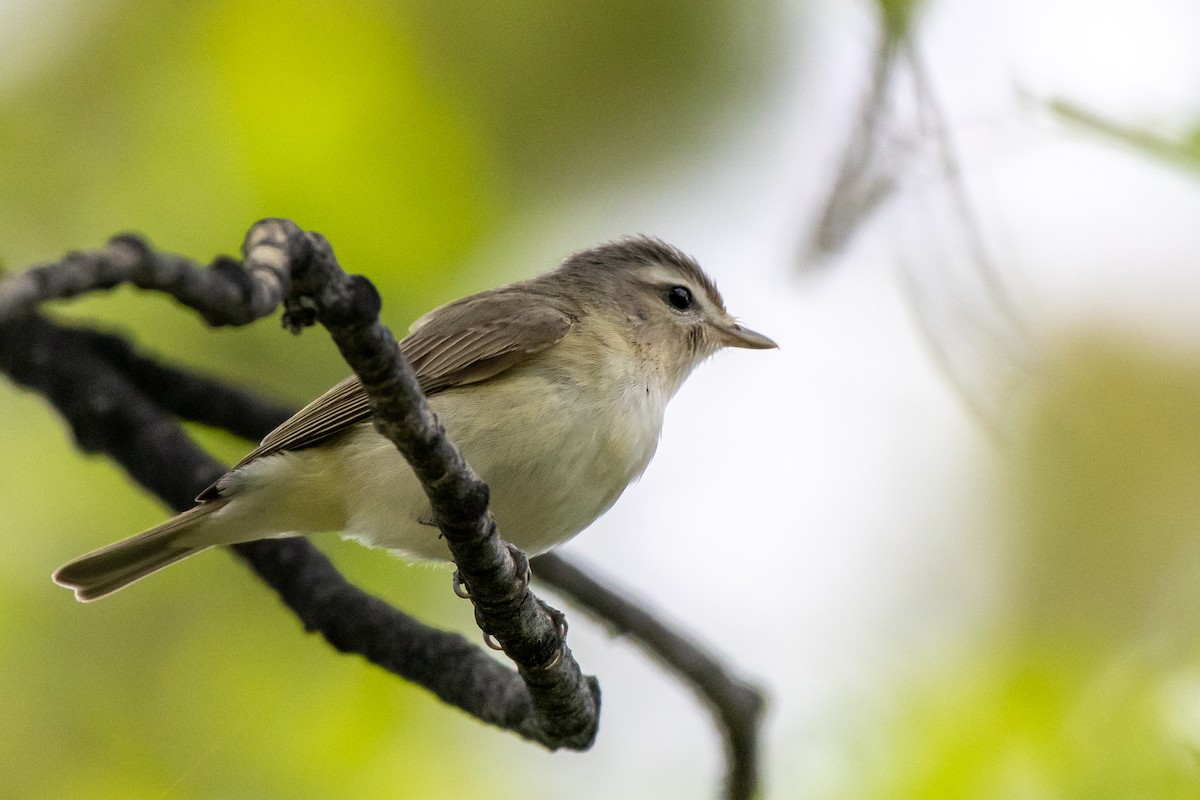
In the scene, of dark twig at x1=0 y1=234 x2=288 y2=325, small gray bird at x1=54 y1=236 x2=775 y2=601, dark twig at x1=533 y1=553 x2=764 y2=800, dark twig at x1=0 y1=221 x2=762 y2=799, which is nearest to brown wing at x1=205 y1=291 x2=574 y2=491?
small gray bird at x1=54 y1=236 x2=775 y2=601

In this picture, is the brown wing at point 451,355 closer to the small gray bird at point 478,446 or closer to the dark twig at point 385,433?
the small gray bird at point 478,446

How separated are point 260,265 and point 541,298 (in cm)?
277

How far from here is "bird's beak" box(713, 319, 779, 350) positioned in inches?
208

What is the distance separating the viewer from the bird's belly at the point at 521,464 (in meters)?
3.88

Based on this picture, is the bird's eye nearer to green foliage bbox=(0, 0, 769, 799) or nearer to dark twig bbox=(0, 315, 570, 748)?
green foliage bbox=(0, 0, 769, 799)

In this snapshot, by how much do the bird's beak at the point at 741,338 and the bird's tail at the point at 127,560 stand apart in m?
2.31

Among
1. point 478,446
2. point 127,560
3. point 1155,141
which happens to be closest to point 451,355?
point 478,446

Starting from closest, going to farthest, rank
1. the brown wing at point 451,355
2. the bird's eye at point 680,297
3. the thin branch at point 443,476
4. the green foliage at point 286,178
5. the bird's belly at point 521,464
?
the thin branch at point 443,476 → the bird's belly at point 521,464 → the brown wing at point 451,355 → the green foliage at point 286,178 → the bird's eye at point 680,297

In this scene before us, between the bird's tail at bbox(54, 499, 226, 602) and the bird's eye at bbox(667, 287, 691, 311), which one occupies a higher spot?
the bird's eye at bbox(667, 287, 691, 311)

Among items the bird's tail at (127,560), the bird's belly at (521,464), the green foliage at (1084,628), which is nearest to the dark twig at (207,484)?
the bird's tail at (127,560)

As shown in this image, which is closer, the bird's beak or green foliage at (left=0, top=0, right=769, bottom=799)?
green foliage at (left=0, top=0, right=769, bottom=799)

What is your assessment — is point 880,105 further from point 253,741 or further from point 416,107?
point 253,741

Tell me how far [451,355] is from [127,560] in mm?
1544

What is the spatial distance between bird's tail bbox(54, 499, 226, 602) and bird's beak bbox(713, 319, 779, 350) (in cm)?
231
